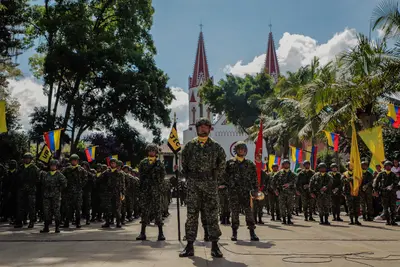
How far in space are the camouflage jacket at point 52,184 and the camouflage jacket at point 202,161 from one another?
5.34m

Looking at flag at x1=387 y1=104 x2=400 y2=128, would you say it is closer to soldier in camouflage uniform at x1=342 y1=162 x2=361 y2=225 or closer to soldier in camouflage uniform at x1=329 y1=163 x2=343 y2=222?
soldier in camouflage uniform at x1=342 y1=162 x2=361 y2=225

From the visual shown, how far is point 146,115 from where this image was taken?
32.0m

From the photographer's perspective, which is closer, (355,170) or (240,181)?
(240,181)

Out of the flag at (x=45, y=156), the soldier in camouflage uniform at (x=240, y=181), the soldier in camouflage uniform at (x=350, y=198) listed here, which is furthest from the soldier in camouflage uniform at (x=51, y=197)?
the soldier in camouflage uniform at (x=350, y=198)

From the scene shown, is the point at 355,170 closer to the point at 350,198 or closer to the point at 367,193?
the point at 350,198

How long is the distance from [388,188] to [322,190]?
2014 mm

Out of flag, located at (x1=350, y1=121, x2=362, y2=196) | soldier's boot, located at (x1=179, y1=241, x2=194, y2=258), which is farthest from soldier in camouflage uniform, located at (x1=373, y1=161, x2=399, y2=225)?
soldier's boot, located at (x1=179, y1=241, x2=194, y2=258)

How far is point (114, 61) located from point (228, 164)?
845 inches

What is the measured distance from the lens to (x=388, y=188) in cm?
1427

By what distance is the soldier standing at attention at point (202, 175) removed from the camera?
7.48 meters

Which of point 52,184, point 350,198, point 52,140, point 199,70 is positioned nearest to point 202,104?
point 199,70

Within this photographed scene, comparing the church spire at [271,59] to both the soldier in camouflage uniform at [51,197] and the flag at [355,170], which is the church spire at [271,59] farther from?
the soldier in camouflage uniform at [51,197]

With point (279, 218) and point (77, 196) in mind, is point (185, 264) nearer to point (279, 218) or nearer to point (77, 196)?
point (77, 196)

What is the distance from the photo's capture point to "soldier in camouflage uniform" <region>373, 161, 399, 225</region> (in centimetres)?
1425
